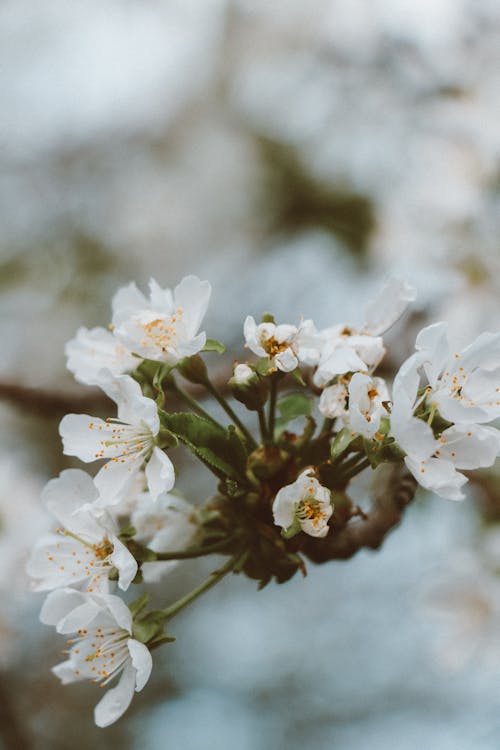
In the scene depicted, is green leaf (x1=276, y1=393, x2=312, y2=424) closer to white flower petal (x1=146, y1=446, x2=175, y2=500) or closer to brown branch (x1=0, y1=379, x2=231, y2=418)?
white flower petal (x1=146, y1=446, x2=175, y2=500)

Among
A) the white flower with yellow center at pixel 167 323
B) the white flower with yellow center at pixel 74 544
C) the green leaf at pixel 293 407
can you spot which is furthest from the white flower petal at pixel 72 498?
the green leaf at pixel 293 407

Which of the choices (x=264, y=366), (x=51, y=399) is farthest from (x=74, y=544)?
(x=51, y=399)

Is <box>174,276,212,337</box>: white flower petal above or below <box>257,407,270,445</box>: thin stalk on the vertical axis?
above

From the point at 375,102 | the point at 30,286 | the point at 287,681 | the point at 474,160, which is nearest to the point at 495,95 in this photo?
the point at 474,160

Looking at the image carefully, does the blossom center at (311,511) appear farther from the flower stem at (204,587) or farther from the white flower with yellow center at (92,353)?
the white flower with yellow center at (92,353)

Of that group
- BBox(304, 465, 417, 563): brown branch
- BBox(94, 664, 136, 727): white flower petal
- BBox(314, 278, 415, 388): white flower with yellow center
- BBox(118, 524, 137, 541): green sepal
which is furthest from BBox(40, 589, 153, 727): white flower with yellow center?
BBox(314, 278, 415, 388): white flower with yellow center

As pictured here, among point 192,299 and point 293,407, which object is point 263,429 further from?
point 192,299

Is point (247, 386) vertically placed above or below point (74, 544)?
above
